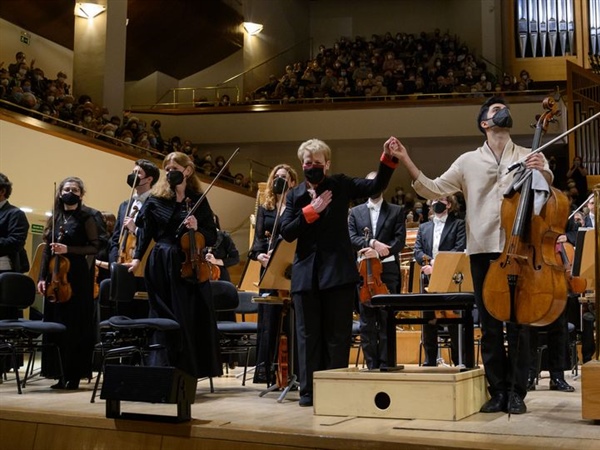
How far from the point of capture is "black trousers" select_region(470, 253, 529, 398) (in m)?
3.65

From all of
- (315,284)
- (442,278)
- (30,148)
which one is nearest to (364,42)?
(30,148)

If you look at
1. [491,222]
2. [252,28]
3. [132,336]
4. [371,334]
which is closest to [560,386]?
[371,334]

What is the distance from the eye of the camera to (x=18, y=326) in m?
4.73

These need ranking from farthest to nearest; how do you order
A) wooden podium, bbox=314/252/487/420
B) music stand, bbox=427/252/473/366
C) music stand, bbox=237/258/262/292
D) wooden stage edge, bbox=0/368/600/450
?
music stand, bbox=237/258/262/292 → music stand, bbox=427/252/473/366 → wooden podium, bbox=314/252/487/420 → wooden stage edge, bbox=0/368/600/450

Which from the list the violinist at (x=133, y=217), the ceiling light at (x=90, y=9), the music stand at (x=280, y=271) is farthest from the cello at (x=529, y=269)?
the ceiling light at (x=90, y=9)

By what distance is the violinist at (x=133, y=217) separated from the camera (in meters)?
5.18

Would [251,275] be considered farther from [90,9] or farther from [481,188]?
[90,9]

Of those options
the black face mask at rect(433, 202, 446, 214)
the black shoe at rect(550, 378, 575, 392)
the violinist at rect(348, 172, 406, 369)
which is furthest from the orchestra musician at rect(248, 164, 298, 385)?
the black shoe at rect(550, 378, 575, 392)

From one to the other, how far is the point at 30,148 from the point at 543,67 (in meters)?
11.7

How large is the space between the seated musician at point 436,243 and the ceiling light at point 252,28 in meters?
12.2

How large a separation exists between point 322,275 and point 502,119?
3.74 ft

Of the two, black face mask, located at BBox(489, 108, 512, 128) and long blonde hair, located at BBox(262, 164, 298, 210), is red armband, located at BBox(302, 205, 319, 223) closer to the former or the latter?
black face mask, located at BBox(489, 108, 512, 128)

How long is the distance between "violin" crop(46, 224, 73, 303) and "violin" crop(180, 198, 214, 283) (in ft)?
3.26

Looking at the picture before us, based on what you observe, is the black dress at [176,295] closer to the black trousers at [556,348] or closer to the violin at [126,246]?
the violin at [126,246]
